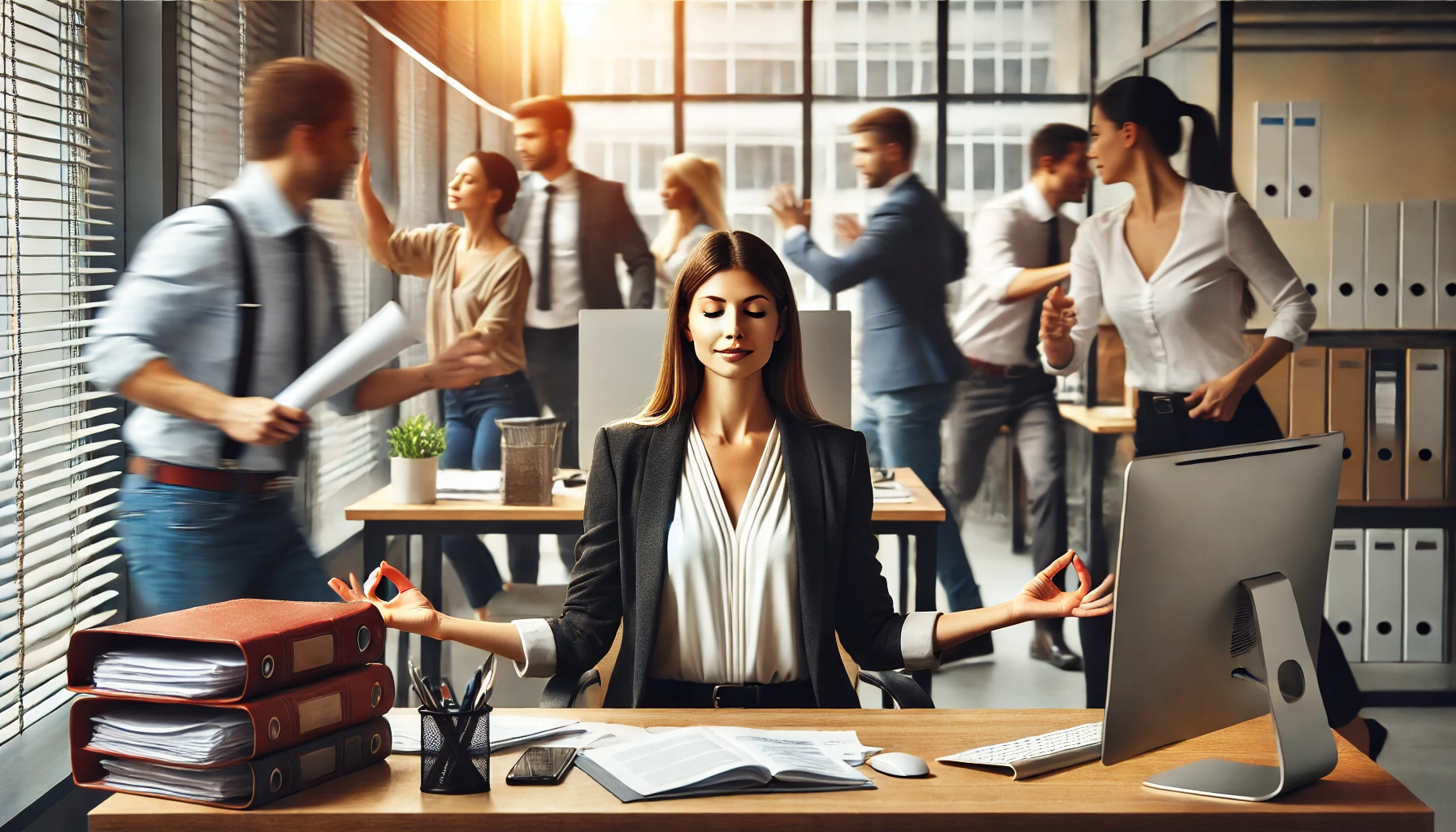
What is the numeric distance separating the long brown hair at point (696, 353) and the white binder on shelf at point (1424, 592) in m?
2.69

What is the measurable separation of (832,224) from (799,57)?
1.81 ft

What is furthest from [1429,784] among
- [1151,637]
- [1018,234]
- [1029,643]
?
[1151,637]

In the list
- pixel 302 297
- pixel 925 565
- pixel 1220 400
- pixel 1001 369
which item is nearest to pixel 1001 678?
pixel 925 565

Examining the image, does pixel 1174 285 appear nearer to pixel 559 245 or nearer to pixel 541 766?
pixel 559 245

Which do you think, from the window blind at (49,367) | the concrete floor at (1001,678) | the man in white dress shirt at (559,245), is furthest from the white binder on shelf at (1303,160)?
the window blind at (49,367)

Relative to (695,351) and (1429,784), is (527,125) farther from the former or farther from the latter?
(1429,784)

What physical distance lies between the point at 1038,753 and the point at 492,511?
1.84 metres

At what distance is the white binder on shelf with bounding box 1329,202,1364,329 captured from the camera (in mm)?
3580

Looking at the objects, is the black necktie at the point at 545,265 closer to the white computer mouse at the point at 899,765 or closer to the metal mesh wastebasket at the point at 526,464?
the metal mesh wastebasket at the point at 526,464

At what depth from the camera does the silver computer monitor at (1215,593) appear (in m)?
1.21

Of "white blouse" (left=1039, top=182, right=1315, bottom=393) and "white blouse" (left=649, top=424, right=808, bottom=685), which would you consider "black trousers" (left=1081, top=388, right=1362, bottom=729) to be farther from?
"white blouse" (left=649, top=424, right=808, bottom=685)

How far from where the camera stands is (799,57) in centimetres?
368

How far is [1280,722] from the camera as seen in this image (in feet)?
4.14

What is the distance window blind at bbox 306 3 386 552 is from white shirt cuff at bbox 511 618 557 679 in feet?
6.37
